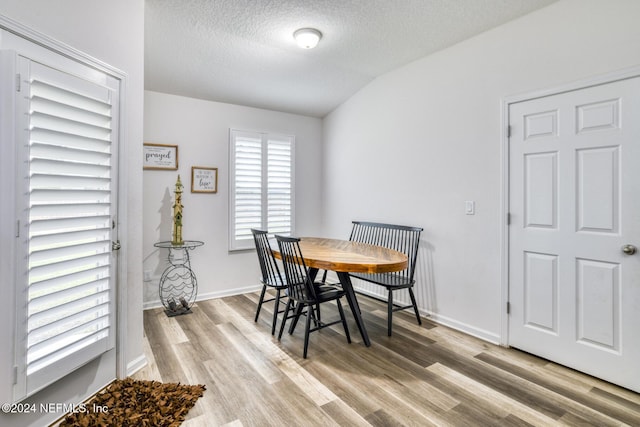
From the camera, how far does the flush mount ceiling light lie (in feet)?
9.12

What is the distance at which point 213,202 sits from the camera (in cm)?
405

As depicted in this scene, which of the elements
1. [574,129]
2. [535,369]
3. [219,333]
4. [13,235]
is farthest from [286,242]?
[574,129]

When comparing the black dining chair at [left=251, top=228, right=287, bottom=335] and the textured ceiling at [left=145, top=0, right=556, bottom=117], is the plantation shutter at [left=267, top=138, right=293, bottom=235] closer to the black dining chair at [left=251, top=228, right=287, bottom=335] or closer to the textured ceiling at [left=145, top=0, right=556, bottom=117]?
the textured ceiling at [left=145, top=0, right=556, bottom=117]

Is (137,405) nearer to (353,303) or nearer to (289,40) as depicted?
(353,303)

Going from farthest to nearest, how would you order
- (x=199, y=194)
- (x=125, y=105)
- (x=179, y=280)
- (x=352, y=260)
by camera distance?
1. (x=199, y=194)
2. (x=179, y=280)
3. (x=352, y=260)
4. (x=125, y=105)

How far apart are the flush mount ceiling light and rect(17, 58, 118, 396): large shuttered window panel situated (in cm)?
156

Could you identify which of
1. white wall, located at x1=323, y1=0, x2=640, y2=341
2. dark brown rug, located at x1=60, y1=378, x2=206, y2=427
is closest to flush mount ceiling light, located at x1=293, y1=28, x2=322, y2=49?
white wall, located at x1=323, y1=0, x2=640, y2=341

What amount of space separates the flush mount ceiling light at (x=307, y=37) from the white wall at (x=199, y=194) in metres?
1.63

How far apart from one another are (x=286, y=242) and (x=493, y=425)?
5.71 feet

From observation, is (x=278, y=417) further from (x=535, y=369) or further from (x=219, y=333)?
(x=535, y=369)

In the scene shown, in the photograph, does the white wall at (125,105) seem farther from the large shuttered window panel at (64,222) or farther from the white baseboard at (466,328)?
the white baseboard at (466,328)

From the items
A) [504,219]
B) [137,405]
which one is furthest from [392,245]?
[137,405]

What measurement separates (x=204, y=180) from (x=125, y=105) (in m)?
1.85

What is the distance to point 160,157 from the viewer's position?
3.70 metres
